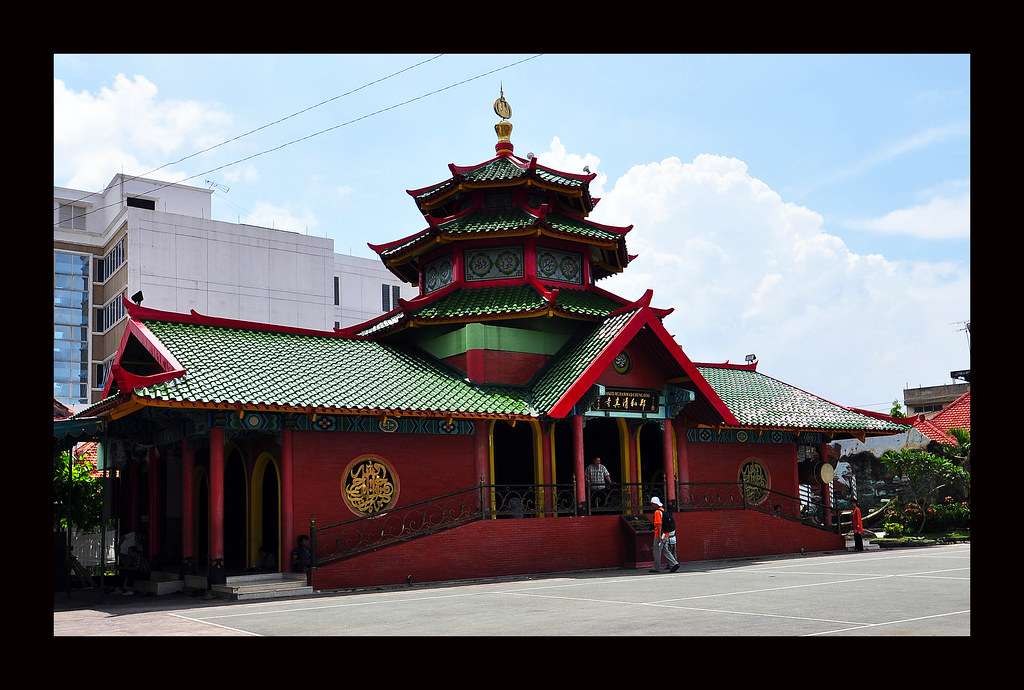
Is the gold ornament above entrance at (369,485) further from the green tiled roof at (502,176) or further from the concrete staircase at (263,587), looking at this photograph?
the green tiled roof at (502,176)

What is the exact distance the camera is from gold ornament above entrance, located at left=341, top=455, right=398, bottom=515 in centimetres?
2059

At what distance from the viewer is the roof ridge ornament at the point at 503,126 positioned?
29.2 meters

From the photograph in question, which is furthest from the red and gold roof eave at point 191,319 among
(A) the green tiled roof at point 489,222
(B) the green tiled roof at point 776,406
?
(B) the green tiled roof at point 776,406

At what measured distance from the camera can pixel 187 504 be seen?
2097 cm

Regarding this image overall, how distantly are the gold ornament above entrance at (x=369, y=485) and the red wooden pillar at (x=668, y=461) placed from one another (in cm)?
688

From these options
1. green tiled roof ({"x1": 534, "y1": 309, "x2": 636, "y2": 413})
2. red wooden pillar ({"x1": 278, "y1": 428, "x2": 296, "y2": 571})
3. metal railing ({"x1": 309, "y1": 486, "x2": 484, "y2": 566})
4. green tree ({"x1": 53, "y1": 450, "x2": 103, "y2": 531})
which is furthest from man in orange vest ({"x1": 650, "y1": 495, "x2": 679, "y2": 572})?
green tree ({"x1": 53, "y1": 450, "x2": 103, "y2": 531})

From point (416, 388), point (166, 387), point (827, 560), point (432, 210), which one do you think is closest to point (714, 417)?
point (827, 560)

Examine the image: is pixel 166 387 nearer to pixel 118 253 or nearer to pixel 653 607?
pixel 653 607

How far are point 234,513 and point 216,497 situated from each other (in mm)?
4833

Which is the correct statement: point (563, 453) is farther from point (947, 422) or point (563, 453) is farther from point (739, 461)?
point (947, 422)

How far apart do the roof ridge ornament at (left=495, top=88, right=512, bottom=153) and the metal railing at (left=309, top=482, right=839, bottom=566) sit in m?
10.8

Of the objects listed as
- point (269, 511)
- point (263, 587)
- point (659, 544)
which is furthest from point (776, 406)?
point (263, 587)

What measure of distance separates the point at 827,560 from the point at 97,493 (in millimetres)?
18994

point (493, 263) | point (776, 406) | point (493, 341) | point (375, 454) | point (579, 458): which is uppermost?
point (493, 263)
